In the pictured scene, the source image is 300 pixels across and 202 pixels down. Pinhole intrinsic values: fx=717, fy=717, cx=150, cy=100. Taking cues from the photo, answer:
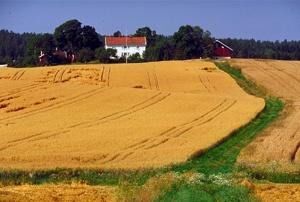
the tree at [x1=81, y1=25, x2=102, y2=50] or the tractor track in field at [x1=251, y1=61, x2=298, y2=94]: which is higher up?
the tree at [x1=81, y1=25, x2=102, y2=50]

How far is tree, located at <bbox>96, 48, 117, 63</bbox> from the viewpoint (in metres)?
113

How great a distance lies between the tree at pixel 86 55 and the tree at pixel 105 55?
98 centimetres

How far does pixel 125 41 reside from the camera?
154m

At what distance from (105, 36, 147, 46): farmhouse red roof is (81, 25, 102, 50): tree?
2255 cm

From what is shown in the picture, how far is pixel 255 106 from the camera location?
2039 inches

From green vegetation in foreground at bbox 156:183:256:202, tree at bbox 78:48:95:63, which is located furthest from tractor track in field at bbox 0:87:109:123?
tree at bbox 78:48:95:63

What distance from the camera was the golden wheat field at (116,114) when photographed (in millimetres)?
30953

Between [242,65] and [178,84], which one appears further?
[242,65]

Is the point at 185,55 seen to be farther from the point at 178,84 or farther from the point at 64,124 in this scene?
the point at 64,124

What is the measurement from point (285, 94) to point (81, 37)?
68.3m

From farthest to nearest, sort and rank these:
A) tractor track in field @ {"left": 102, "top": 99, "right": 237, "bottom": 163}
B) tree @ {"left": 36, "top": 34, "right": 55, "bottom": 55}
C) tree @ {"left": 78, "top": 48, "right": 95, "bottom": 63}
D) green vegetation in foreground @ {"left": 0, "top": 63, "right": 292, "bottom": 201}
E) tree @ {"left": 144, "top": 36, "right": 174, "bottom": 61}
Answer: tree @ {"left": 36, "top": 34, "right": 55, "bottom": 55} < tree @ {"left": 144, "top": 36, "right": 174, "bottom": 61} < tree @ {"left": 78, "top": 48, "right": 95, "bottom": 63} < tractor track in field @ {"left": 102, "top": 99, "right": 237, "bottom": 163} < green vegetation in foreground @ {"left": 0, "top": 63, "right": 292, "bottom": 201}

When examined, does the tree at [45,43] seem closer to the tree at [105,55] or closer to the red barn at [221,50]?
the tree at [105,55]

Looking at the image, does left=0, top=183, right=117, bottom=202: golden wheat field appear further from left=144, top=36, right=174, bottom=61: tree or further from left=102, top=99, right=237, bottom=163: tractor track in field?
left=144, top=36, right=174, bottom=61: tree

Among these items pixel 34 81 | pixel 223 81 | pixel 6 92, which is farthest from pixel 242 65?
pixel 6 92
